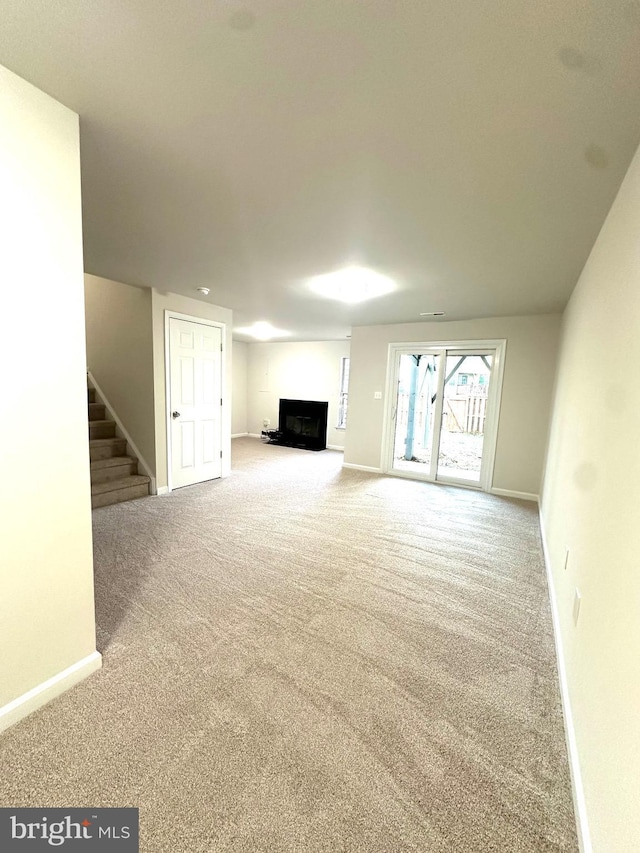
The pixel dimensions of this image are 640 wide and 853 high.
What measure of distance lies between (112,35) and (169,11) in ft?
0.73

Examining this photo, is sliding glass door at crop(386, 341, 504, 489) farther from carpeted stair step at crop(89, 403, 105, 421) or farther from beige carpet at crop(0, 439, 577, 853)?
carpeted stair step at crop(89, 403, 105, 421)

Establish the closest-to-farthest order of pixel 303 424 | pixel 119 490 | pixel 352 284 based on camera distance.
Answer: pixel 352 284 < pixel 119 490 < pixel 303 424

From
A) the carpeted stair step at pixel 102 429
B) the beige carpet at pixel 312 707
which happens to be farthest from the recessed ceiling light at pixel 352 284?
the carpeted stair step at pixel 102 429

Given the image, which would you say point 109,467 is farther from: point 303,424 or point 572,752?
point 572,752

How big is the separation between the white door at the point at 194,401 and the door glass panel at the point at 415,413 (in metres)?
2.74

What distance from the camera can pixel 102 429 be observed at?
4.50 m

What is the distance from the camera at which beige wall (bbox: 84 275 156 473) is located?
164 inches

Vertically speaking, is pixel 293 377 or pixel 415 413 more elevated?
pixel 293 377

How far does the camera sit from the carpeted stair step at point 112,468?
4074mm

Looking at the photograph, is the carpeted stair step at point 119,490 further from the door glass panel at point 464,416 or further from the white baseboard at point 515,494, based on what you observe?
the white baseboard at point 515,494

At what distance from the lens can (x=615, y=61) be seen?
3.44 ft

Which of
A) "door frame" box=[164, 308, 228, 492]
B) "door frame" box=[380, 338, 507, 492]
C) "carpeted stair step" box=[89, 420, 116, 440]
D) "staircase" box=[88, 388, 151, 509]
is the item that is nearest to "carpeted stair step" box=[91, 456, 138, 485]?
"staircase" box=[88, 388, 151, 509]

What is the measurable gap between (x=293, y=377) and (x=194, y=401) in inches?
141

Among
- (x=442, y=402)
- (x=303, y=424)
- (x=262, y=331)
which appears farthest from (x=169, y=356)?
(x=303, y=424)
